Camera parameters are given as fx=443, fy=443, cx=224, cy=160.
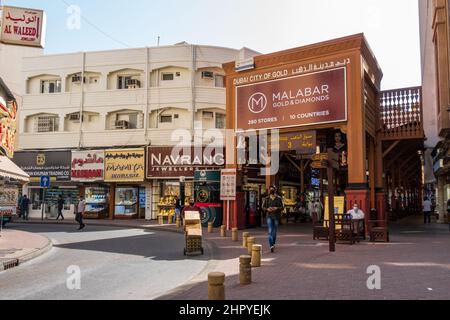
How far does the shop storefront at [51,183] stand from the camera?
31.8 meters

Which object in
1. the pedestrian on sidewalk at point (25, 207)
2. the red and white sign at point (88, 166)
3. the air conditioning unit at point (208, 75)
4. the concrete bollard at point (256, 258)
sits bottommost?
the concrete bollard at point (256, 258)

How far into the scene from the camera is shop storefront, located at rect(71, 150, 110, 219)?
31.1 metres

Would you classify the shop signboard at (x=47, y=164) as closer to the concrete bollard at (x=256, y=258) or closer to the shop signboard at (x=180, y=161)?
the shop signboard at (x=180, y=161)

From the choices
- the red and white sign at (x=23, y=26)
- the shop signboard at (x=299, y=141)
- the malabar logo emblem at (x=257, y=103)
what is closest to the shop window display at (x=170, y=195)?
the malabar logo emblem at (x=257, y=103)

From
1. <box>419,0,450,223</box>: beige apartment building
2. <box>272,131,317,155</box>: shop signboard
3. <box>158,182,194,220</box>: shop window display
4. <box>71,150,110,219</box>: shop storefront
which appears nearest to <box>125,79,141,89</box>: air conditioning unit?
<box>71,150,110,219</box>: shop storefront

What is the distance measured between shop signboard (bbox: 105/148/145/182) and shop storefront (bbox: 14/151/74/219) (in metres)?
3.19

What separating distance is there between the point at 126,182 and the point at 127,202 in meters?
1.46

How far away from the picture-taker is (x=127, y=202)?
31.4 m

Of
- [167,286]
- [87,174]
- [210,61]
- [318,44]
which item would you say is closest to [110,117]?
[87,174]

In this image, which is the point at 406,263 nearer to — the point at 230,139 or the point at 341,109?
the point at 341,109

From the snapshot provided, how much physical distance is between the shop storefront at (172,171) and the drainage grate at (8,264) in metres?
17.7

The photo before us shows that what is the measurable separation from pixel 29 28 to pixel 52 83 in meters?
23.6

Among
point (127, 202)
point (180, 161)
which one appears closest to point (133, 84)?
point (180, 161)

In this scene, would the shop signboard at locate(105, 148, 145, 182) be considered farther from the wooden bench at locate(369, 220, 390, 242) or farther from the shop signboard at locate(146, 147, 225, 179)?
the wooden bench at locate(369, 220, 390, 242)
